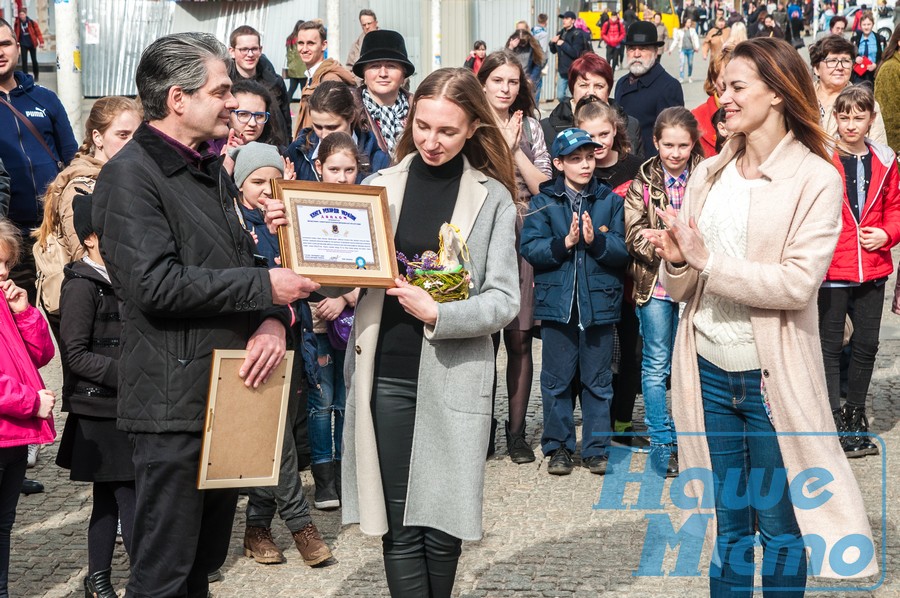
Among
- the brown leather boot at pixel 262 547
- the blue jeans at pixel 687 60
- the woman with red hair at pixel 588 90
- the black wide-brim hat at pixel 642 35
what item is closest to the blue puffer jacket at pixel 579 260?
the woman with red hair at pixel 588 90

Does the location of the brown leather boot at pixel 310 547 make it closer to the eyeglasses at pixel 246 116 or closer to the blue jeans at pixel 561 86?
the eyeglasses at pixel 246 116

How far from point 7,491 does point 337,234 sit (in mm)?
1991

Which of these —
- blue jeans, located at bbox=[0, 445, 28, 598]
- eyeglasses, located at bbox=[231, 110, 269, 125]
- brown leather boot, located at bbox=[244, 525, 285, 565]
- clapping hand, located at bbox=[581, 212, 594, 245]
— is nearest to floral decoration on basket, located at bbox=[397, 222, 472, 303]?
blue jeans, located at bbox=[0, 445, 28, 598]

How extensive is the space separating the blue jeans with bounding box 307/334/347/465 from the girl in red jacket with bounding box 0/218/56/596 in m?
1.53

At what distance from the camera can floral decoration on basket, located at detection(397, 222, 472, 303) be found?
3666 mm

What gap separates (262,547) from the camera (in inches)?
206

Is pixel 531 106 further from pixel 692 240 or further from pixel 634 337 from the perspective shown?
pixel 692 240

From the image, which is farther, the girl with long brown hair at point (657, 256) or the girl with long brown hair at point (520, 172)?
the girl with long brown hair at point (520, 172)

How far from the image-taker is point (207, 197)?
3438 millimetres

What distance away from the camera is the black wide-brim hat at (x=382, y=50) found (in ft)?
23.5

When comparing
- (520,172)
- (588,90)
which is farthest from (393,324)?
(588,90)

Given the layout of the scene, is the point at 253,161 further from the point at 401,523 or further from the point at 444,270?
the point at 401,523

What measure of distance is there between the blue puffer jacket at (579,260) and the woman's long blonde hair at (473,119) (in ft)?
7.17

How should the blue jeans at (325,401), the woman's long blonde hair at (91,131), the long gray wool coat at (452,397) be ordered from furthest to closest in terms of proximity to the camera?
the blue jeans at (325,401)
the woman's long blonde hair at (91,131)
the long gray wool coat at (452,397)
